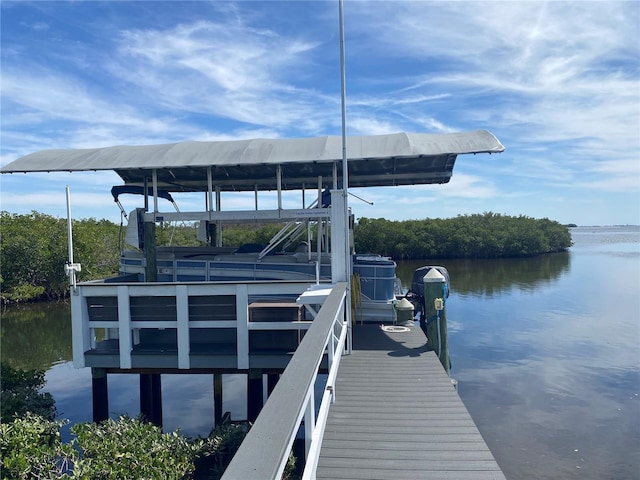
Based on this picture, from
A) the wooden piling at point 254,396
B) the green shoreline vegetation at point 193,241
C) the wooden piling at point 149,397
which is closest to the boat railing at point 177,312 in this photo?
the wooden piling at point 254,396

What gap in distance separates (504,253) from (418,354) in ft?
187

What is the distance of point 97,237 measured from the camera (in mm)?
36219

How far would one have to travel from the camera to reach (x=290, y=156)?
1074 cm

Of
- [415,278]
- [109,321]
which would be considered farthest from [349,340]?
[415,278]

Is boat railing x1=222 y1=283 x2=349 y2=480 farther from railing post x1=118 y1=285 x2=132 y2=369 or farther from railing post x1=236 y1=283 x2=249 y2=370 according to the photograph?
railing post x1=118 y1=285 x2=132 y2=369

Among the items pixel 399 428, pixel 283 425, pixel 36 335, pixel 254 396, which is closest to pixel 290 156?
pixel 254 396

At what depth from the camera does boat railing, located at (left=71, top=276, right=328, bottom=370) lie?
841cm

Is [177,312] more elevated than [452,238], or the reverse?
[452,238]

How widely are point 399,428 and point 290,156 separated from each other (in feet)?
23.1

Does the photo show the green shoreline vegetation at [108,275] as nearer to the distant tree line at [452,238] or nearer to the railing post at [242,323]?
the distant tree line at [452,238]

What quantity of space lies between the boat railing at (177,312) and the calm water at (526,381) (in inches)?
159

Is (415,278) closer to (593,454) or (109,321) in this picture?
(593,454)

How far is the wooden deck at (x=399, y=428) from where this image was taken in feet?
13.8

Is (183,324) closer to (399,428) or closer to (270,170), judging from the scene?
(399,428)
